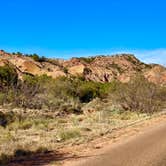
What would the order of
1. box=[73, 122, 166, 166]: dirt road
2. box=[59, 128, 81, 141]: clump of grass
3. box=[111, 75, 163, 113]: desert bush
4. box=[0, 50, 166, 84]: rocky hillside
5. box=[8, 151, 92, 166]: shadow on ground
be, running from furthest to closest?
box=[0, 50, 166, 84]: rocky hillside < box=[111, 75, 163, 113]: desert bush < box=[59, 128, 81, 141]: clump of grass < box=[8, 151, 92, 166]: shadow on ground < box=[73, 122, 166, 166]: dirt road

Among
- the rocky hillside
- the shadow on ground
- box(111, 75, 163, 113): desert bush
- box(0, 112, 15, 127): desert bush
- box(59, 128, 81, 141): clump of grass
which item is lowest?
the shadow on ground

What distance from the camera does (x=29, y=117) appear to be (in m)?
29.5

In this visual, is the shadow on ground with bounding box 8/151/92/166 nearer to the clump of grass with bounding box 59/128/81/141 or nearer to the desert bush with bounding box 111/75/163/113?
the clump of grass with bounding box 59/128/81/141

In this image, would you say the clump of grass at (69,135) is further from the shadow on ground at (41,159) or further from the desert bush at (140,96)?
the desert bush at (140,96)

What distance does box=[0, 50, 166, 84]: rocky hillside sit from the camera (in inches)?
3233

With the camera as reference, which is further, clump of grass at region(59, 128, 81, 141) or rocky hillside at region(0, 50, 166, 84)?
rocky hillside at region(0, 50, 166, 84)

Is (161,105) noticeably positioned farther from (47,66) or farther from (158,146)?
(47,66)

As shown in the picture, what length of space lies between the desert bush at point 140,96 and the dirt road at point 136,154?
57.3 feet

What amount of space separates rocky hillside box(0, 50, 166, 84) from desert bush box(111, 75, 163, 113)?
2892cm

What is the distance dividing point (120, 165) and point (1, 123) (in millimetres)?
15284

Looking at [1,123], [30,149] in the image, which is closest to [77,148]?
[30,149]

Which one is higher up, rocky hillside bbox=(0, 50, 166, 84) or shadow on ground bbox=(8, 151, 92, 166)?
rocky hillside bbox=(0, 50, 166, 84)

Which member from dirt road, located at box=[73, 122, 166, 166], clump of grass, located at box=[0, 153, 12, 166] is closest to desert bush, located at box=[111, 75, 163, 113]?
dirt road, located at box=[73, 122, 166, 166]

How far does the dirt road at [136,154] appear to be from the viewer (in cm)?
1209
